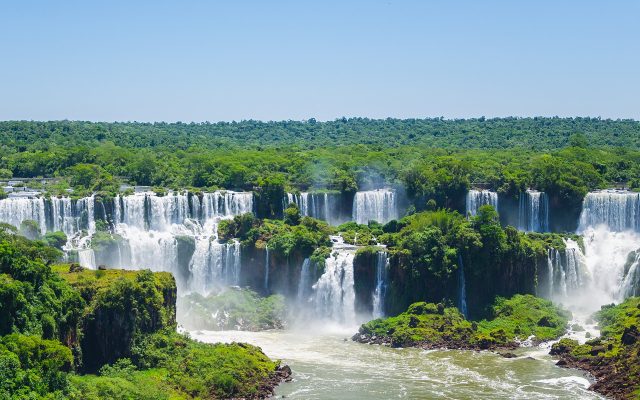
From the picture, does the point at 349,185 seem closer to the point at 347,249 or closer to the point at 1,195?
the point at 347,249

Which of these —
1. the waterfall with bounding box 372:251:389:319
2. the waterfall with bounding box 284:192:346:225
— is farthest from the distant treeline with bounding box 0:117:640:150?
the waterfall with bounding box 372:251:389:319

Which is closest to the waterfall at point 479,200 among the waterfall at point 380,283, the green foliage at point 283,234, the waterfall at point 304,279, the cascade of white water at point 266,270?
the green foliage at point 283,234

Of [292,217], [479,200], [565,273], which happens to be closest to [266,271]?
[292,217]

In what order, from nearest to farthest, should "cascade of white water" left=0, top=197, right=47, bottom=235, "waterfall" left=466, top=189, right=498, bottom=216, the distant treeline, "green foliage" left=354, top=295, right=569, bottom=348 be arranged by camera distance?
"green foliage" left=354, top=295, right=569, bottom=348, "cascade of white water" left=0, top=197, right=47, bottom=235, "waterfall" left=466, top=189, right=498, bottom=216, the distant treeline

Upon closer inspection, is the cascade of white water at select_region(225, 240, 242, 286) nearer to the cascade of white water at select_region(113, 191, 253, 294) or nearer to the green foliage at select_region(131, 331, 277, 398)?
the cascade of white water at select_region(113, 191, 253, 294)

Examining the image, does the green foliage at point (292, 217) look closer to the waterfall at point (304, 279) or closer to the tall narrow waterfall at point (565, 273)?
the waterfall at point (304, 279)

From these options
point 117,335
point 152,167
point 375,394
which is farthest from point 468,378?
point 152,167
